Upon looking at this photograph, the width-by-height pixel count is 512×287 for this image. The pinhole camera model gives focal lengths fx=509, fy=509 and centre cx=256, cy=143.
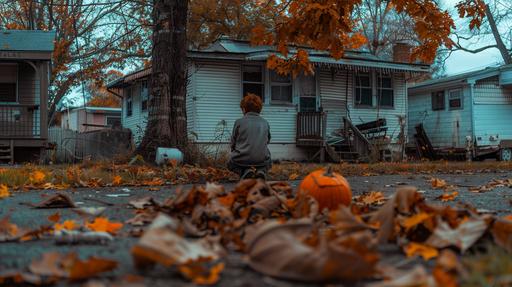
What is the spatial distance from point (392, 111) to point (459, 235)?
18504 millimetres

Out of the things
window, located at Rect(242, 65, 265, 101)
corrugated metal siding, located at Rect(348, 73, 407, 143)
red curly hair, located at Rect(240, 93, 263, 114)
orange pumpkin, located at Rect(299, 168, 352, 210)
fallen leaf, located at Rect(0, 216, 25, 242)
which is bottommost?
fallen leaf, located at Rect(0, 216, 25, 242)

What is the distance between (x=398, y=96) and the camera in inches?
805

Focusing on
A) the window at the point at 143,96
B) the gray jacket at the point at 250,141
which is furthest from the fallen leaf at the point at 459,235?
the window at the point at 143,96

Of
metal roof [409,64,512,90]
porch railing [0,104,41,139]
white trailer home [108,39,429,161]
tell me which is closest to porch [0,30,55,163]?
porch railing [0,104,41,139]

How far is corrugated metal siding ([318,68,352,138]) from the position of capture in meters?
18.6

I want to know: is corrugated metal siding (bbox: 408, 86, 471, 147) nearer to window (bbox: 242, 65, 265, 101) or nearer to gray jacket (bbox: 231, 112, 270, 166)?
window (bbox: 242, 65, 265, 101)

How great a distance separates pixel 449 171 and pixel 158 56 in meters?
6.58

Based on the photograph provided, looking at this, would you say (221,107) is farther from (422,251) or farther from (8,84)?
(422,251)

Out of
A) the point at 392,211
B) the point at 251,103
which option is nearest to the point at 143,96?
the point at 251,103

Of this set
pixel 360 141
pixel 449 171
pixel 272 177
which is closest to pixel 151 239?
pixel 272 177

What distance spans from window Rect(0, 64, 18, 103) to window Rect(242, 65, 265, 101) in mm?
8079

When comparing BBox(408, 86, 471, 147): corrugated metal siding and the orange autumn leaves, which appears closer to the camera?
the orange autumn leaves

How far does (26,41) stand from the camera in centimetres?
1733

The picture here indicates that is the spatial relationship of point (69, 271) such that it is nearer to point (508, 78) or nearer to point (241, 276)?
point (241, 276)
